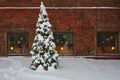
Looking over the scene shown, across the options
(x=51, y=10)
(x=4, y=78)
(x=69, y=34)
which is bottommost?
(x=4, y=78)

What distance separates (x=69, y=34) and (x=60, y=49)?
3.81ft

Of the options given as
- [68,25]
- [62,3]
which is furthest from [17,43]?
[62,3]

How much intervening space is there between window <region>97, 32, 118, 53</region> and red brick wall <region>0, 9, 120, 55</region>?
0.39 m

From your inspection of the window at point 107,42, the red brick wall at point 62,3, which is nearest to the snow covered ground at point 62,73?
the window at point 107,42

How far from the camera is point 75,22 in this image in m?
23.0

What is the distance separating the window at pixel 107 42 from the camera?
76.5 ft

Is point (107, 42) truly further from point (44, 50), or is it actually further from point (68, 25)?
point (44, 50)

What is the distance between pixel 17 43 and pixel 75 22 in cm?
408

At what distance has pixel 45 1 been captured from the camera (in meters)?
23.1

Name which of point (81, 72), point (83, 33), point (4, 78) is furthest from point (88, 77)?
point (83, 33)

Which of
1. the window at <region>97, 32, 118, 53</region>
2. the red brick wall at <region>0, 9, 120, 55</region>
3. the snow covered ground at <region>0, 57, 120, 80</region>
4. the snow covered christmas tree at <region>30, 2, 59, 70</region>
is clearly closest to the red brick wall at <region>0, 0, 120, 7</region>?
the red brick wall at <region>0, 9, 120, 55</region>

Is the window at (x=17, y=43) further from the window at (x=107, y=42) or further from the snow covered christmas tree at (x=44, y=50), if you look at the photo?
the snow covered christmas tree at (x=44, y=50)

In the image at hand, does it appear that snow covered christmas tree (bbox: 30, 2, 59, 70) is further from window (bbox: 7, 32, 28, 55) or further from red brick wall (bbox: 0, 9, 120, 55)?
window (bbox: 7, 32, 28, 55)

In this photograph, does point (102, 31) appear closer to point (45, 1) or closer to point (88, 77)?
point (45, 1)
